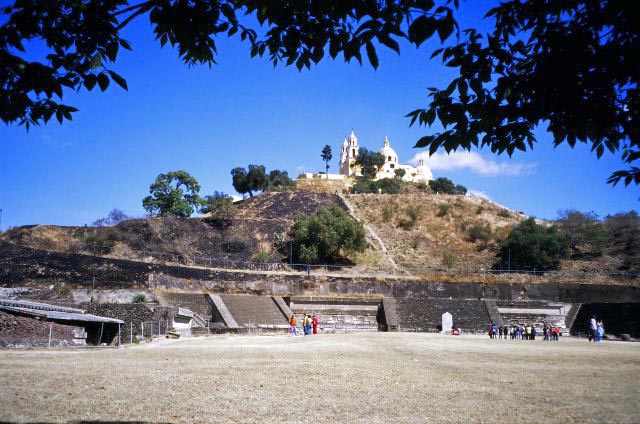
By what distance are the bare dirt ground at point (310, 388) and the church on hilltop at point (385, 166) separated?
9474 centimetres

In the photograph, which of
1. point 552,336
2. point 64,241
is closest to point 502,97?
point 552,336

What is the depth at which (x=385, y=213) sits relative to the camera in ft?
243

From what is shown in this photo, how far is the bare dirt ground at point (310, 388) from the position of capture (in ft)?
27.5

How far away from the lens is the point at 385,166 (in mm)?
114312

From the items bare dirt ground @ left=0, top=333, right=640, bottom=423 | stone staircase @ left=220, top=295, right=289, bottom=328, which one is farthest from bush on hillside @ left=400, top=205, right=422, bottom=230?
bare dirt ground @ left=0, top=333, right=640, bottom=423

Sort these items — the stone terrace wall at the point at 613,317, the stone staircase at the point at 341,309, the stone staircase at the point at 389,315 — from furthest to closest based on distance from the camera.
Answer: the stone staircase at the point at 341,309, the stone staircase at the point at 389,315, the stone terrace wall at the point at 613,317

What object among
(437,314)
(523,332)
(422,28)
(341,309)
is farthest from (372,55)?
(341,309)

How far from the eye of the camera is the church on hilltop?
4403 inches

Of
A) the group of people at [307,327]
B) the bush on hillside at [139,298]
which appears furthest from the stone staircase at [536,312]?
the bush on hillside at [139,298]

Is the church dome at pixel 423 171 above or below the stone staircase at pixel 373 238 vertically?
above

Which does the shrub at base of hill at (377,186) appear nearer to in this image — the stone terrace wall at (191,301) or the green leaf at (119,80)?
the stone terrace wall at (191,301)

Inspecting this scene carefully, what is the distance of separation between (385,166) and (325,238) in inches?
2332

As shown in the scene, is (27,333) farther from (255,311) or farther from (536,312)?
(536,312)

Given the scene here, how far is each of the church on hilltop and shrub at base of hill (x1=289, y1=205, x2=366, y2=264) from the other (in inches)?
2000
